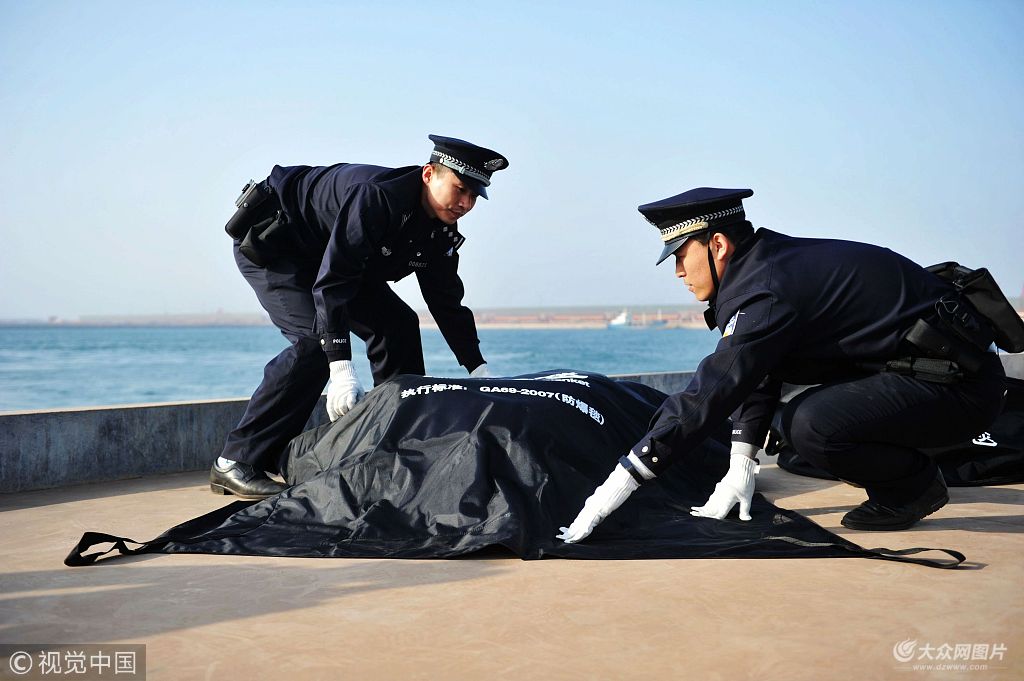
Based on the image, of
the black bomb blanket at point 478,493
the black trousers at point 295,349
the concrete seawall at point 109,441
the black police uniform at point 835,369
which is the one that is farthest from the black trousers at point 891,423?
the concrete seawall at point 109,441

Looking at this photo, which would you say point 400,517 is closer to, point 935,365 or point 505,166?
point 505,166

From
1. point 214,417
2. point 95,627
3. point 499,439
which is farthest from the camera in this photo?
point 214,417

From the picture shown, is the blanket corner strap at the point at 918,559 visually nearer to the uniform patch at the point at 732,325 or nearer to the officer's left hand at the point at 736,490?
the officer's left hand at the point at 736,490

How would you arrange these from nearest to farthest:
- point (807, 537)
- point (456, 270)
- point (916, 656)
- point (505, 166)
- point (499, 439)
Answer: point (916, 656)
point (807, 537)
point (499, 439)
point (505, 166)
point (456, 270)

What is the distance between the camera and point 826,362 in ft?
10.4

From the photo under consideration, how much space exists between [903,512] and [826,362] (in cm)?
57

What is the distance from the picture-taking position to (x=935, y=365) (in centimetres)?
304

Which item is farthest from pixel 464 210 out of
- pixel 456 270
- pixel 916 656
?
pixel 916 656

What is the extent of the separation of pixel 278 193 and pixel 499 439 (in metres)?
1.59

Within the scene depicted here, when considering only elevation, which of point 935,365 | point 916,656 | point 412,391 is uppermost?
point 935,365

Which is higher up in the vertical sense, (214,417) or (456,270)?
(456,270)

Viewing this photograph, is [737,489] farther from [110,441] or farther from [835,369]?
[110,441]

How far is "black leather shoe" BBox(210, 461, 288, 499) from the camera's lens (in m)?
3.90

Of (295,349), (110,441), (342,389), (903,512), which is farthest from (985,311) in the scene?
(110,441)
